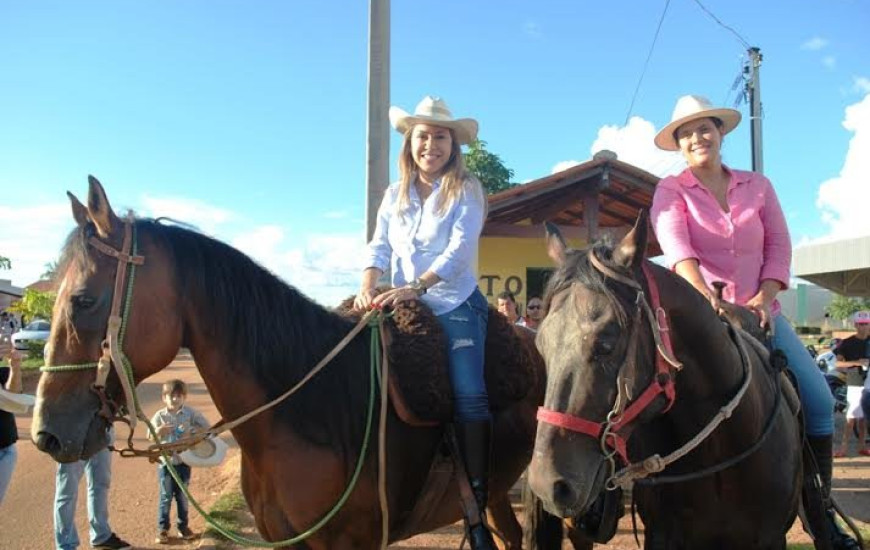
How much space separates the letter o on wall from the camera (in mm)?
13102

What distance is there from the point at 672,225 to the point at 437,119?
1.29 metres

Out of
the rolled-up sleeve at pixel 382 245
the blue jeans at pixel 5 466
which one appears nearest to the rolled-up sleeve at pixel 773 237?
the rolled-up sleeve at pixel 382 245

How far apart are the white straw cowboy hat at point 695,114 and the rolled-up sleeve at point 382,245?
150 cm

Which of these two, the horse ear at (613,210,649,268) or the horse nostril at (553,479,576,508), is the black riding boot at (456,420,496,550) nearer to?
the horse nostril at (553,479,576,508)

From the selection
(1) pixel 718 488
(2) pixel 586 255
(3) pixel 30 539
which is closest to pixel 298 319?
(2) pixel 586 255

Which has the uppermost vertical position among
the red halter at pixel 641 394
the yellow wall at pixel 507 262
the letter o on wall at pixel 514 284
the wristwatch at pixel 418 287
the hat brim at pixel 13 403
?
the yellow wall at pixel 507 262

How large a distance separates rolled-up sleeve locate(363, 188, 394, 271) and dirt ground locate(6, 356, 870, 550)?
122 inches

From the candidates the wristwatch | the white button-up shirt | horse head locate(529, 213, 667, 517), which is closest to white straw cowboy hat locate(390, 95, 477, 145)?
the white button-up shirt

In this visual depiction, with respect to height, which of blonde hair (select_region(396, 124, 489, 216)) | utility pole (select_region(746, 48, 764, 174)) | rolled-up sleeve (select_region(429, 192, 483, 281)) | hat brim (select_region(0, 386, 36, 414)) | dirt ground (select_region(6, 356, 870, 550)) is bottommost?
dirt ground (select_region(6, 356, 870, 550))

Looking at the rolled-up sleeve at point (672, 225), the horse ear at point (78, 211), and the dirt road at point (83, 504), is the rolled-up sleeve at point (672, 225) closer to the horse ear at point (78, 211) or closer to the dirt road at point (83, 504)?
the horse ear at point (78, 211)

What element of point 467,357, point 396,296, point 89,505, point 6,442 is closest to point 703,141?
point 467,357

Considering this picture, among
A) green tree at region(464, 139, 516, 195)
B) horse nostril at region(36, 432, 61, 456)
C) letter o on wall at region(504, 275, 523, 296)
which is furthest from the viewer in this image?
green tree at region(464, 139, 516, 195)

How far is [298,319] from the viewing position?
8.74ft

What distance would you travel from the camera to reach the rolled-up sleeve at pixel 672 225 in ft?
9.61
